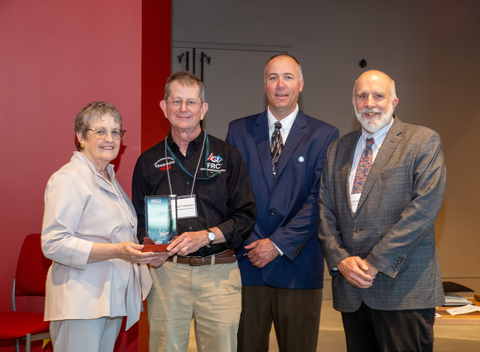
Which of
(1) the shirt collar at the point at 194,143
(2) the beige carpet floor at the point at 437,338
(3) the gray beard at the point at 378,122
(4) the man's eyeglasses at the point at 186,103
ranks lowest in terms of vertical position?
(2) the beige carpet floor at the point at 437,338

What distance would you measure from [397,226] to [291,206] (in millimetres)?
657

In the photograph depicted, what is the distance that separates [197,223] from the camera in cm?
227

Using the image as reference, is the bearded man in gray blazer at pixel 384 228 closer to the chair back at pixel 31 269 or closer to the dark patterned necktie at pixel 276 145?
the dark patterned necktie at pixel 276 145

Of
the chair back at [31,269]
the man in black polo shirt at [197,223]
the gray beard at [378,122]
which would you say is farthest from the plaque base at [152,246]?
the chair back at [31,269]

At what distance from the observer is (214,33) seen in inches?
220

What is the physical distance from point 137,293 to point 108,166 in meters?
0.70

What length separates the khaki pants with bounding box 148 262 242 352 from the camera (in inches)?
88.4

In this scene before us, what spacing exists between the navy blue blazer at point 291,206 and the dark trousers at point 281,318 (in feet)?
0.21

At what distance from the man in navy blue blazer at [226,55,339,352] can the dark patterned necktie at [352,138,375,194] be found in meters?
0.31

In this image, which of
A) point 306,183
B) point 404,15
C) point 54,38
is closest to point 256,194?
point 306,183

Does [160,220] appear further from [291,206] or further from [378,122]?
[378,122]

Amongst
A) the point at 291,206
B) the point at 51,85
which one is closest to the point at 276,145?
the point at 291,206

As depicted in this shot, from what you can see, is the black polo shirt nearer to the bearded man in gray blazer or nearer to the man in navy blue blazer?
the man in navy blue blazer

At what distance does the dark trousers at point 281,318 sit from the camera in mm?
2537
